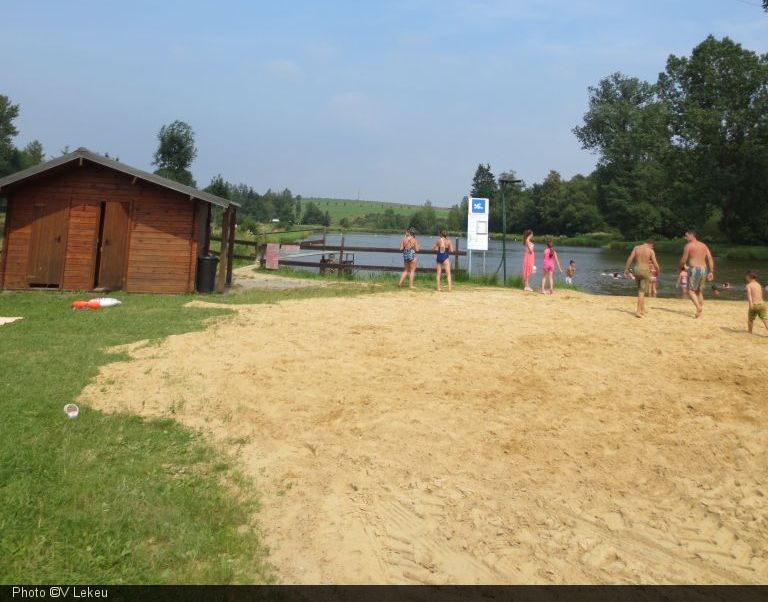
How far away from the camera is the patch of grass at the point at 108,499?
3.89 metres

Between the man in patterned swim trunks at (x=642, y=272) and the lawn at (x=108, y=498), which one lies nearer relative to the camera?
the lawn at (x=108, y=498)

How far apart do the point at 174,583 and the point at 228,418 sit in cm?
311

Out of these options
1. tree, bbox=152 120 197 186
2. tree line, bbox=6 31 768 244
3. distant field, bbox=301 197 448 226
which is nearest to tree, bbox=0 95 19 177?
tree line, bbox=6 31 768 244

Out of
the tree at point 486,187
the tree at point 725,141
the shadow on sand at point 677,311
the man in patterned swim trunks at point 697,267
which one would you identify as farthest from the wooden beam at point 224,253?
the tree at point 486,187

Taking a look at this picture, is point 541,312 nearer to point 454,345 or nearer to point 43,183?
point 454,345

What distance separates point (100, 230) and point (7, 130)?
70518 millimetres

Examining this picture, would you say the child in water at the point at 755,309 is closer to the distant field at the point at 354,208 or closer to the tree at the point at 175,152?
the tree at the point at 175,152

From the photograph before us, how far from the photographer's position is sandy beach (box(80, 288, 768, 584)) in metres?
4.46

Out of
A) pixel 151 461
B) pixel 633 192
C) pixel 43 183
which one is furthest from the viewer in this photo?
pixel 633 192

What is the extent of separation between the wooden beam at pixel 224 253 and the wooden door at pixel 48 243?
3924 millimetres

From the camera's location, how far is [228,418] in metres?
6.79

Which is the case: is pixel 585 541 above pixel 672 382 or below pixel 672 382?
below

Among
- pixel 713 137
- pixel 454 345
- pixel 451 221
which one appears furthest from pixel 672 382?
pixel 451 221

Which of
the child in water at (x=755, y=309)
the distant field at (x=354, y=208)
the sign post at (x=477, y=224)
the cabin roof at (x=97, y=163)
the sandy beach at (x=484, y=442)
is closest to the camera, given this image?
the sandy beach at (x=484, y=442)
